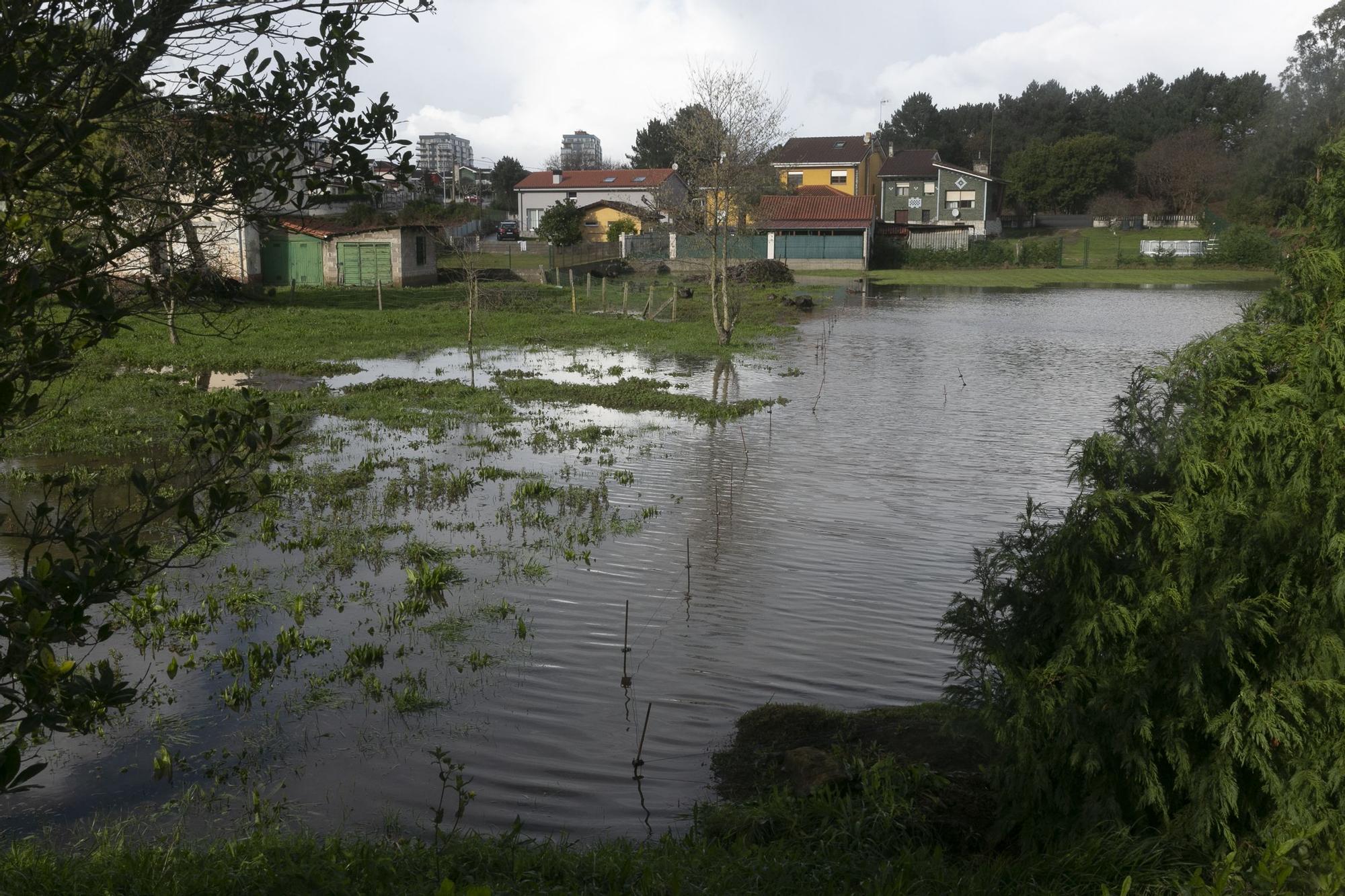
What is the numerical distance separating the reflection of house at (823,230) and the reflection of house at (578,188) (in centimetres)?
1544

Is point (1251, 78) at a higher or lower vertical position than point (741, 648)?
higher

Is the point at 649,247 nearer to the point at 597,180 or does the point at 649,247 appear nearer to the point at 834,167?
the point at 597,180

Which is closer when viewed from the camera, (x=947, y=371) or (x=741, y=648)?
(x=741, y=648)

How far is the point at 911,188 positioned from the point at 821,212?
2163cm

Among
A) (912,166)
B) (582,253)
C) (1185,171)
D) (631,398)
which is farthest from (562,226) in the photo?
(1185,171)

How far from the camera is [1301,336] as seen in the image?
5121 mm

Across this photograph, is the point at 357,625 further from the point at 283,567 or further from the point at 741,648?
the point at 741,648

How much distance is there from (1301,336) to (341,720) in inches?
251

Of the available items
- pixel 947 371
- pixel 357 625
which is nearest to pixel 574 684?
pixel 357 625

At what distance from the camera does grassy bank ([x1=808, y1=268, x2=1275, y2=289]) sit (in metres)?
59.0

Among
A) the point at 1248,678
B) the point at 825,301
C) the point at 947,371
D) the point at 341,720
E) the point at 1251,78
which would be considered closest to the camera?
the point at 1248,678

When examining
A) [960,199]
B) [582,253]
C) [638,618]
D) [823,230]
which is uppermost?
[960,199]

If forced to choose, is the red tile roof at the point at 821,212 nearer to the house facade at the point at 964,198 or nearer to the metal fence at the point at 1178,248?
the house facade at the point at 964,198

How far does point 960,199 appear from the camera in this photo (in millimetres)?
83562
